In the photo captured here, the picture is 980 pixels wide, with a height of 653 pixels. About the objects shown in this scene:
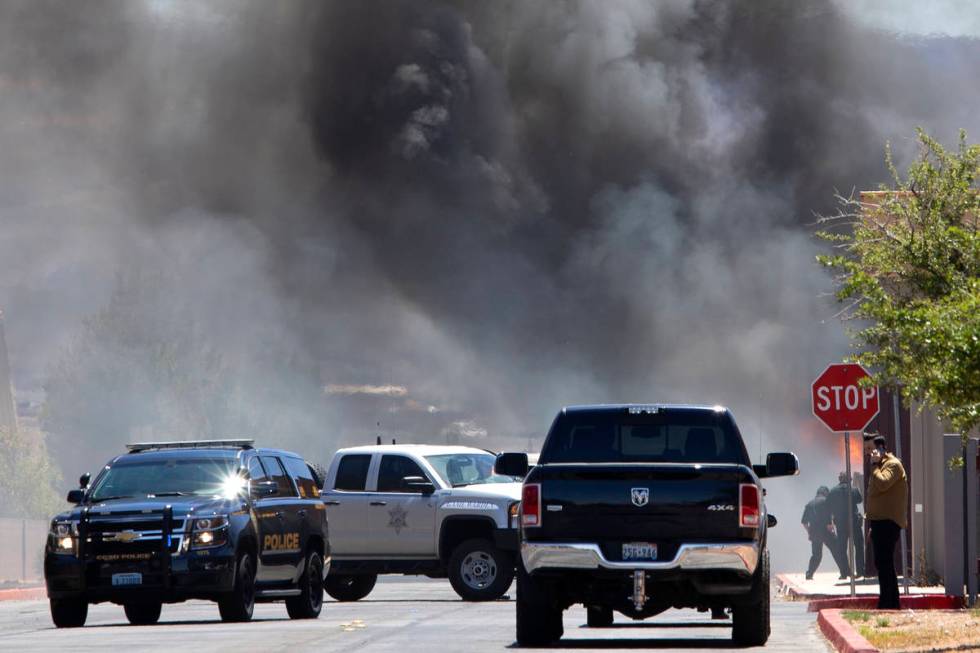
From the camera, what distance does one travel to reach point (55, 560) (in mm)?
18125

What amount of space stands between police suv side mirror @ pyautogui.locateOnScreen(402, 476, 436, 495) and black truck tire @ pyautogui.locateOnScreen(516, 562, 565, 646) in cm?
955

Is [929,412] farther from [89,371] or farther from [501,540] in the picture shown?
[89,371]

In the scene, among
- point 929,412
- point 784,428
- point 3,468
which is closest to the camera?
point 929,412

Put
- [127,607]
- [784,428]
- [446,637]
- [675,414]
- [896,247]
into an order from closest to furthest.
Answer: [675,414] → [446,637] → [127,607] → [896,247] → [784,428]

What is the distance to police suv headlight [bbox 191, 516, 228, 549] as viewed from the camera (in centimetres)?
1798

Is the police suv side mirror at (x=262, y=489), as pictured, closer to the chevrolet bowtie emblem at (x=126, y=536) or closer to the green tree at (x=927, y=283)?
the chevrolet bowtie emblem at (x=126, y=536)

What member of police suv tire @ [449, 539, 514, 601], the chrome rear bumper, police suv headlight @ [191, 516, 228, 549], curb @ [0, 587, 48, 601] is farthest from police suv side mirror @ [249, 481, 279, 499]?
curb @ [0, 587, 48, 601]

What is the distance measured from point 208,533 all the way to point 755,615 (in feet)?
20.0

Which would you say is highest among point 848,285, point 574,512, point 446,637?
point 848,285

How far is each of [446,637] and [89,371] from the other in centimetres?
7686

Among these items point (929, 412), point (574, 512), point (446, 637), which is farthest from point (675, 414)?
point (929, 412)

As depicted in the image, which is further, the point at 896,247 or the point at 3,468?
the point at 3,468

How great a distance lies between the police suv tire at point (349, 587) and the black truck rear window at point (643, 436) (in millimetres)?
11423

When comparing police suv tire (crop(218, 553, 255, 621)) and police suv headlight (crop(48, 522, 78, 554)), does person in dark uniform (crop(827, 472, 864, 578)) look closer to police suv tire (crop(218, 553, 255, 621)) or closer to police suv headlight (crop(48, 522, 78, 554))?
police suv tire (crop(218, 553, 255, 621))
